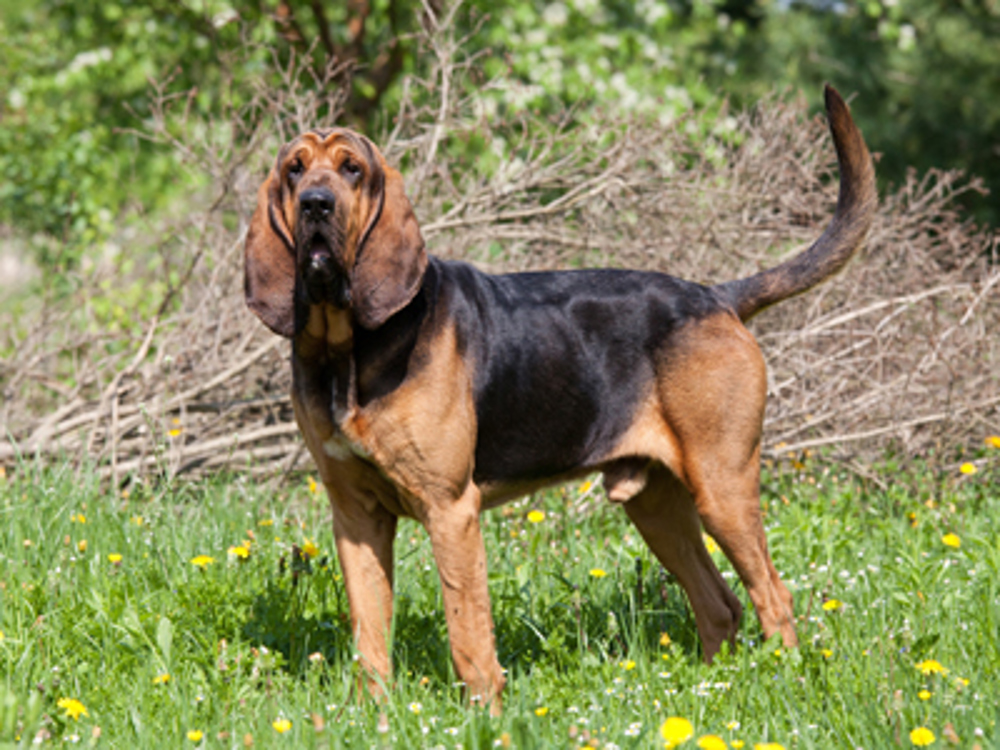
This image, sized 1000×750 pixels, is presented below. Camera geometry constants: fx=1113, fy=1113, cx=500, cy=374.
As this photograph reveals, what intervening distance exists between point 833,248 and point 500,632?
76.3 inches

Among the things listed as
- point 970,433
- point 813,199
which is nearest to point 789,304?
point 813,199

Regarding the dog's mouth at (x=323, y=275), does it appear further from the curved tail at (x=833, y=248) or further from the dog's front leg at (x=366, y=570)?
the curved tail at (x=833, y=248)

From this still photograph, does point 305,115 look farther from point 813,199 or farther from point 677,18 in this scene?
point 677,18

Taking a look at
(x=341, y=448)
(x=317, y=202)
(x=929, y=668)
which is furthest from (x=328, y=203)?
(x=929, y=668)

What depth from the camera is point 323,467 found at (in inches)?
145

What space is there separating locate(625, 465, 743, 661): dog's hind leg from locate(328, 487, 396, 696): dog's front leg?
106cm

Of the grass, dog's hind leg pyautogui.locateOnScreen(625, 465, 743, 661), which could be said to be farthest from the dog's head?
dog's hind leg pyautogui.locateOnScreen(625, 465, 743, 661)

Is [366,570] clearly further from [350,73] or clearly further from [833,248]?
[350,73]

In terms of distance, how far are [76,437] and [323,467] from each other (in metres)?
2.87

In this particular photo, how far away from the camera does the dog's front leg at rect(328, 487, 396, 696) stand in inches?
146

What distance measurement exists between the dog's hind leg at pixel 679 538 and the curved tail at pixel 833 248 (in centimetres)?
74

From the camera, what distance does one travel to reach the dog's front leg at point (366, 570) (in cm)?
370

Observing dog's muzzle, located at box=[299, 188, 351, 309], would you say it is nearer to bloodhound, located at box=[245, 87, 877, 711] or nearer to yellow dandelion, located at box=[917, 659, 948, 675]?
bloodhound, located at box=[245, 87, 877, 711]

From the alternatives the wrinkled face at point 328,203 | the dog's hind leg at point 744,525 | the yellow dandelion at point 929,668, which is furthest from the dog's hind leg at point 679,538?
the wrinkled face at point 328,203
